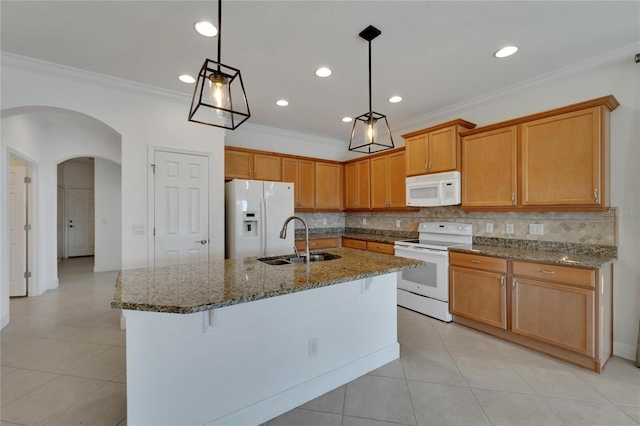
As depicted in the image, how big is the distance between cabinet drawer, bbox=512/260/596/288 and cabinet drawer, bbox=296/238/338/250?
2.88 metres

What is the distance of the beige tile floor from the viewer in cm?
176

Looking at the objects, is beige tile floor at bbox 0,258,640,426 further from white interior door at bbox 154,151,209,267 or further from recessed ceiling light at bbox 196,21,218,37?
recessed ceiling light at bbox 196,21,218,37

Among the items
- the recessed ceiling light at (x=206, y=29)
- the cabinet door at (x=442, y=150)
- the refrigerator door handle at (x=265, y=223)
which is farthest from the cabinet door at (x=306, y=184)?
the recessed ceiling light at (x=206, y=29)

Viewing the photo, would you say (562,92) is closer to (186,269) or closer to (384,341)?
(384,341)

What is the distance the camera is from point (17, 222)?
13.3ft

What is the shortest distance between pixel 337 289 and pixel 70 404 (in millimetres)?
1967

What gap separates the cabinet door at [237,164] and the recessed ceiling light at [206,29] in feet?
6.49

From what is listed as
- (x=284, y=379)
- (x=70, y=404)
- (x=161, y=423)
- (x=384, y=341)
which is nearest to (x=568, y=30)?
(x=384, y=341)

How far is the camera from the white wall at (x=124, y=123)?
8.68 ft

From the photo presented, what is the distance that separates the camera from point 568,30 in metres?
2.15

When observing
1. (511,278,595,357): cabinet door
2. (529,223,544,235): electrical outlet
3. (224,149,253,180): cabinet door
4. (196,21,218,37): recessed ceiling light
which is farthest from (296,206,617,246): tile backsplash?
(196,21,218,37): recessed ceiling light

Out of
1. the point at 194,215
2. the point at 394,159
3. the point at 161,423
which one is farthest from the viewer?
the point at 394,159

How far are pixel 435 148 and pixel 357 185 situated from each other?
165 centimetres

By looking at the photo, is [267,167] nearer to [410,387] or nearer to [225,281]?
[225,281]
